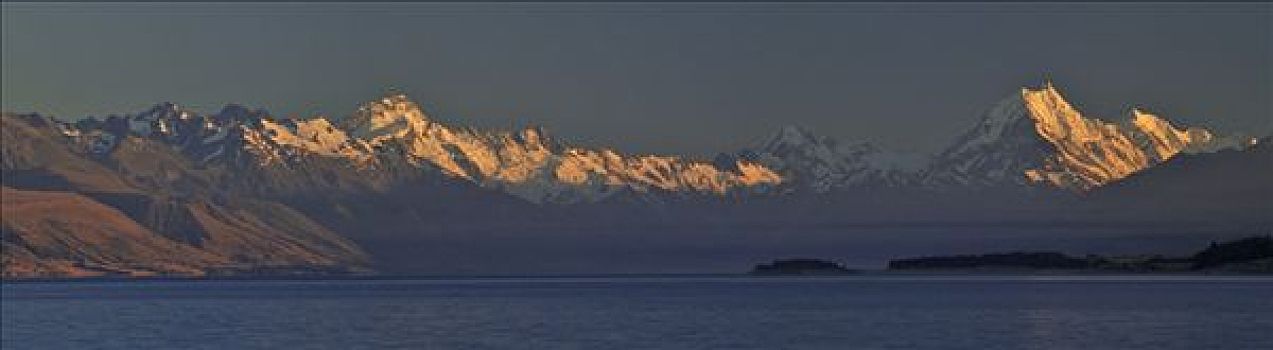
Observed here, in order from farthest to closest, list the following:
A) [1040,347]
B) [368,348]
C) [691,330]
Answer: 1. [691,330]
2. [368,348]
3. [1040,347]

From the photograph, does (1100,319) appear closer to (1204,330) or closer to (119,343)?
(1204,330)

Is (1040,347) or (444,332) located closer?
(1040,347)

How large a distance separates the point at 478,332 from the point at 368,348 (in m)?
21.5

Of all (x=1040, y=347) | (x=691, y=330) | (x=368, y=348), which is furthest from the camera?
(x=691, y=330)

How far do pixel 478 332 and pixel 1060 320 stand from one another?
50.2 meters

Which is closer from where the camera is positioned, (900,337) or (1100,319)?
(900,337)

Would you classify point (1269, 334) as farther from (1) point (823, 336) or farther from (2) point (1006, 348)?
(1) point (823, 336)

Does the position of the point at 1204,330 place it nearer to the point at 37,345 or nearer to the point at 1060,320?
the point at 1060,320

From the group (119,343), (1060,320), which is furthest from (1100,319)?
(119,343)

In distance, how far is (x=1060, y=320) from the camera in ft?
653

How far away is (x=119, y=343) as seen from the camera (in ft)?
579

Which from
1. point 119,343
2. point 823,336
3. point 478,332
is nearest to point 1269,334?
point 823,336

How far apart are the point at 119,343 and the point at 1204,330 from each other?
8071cm

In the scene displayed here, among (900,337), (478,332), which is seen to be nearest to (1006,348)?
(900,337)
